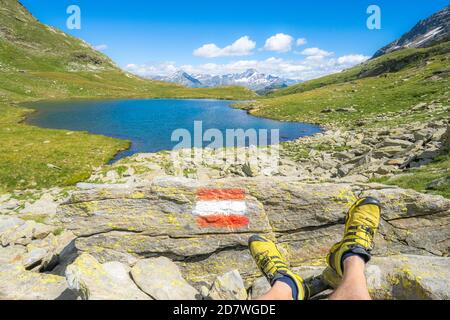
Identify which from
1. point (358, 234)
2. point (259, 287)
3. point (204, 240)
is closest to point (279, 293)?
Result: point (259, 287)

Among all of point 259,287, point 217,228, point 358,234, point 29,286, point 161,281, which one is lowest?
point 259,287

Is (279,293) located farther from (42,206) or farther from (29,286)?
(42,206)

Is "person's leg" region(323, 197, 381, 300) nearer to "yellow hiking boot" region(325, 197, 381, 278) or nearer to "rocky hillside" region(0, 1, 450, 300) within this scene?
"yellow hiking boot" region(325, 197, 381, 278)

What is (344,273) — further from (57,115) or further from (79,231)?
(57,115)

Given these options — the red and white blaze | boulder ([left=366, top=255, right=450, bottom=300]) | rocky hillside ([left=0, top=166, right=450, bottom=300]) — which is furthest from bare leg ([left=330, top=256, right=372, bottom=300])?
the red and white blaze

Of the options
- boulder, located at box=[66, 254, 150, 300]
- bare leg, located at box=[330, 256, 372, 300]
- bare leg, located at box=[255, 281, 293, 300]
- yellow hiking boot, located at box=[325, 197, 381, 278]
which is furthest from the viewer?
yellow hiking boot, located at box=[325, 197, 381, 278]

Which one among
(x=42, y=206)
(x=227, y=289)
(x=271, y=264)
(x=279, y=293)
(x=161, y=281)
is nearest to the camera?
(x=279, y=293)

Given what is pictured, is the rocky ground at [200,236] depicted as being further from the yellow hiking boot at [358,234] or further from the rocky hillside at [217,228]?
the yellow hiking boot at [358,234]
